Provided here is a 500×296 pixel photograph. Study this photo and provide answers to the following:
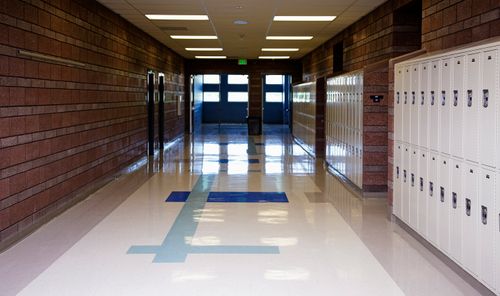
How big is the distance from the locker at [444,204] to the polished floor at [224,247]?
216mm

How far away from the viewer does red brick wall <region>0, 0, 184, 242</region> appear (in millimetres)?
5934

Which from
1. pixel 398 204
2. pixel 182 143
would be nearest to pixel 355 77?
pixel 398 204

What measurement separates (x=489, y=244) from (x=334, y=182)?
6.05 metres

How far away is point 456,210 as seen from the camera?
15.8 ft

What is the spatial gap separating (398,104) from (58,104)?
163 inches

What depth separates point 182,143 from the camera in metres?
18.8

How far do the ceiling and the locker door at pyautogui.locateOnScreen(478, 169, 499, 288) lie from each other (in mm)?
5484

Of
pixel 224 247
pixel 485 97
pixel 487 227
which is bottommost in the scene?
pixel 224 247

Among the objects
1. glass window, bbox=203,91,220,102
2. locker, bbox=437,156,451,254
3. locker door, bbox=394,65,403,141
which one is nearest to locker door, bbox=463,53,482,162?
locker, bbox=437,156,451,254

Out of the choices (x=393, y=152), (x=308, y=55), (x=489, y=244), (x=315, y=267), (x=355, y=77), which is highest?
(x=308, y=55)

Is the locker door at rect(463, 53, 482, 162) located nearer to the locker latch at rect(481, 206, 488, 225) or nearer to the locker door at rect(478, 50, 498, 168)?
the locker door at rect(478, 50, 498, 168)

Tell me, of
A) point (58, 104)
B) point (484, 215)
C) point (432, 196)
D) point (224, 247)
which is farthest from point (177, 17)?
point (484, 215)

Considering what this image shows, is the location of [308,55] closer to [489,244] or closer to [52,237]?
[52,237]

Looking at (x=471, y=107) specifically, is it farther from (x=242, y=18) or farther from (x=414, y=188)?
(x=242, y=18)
